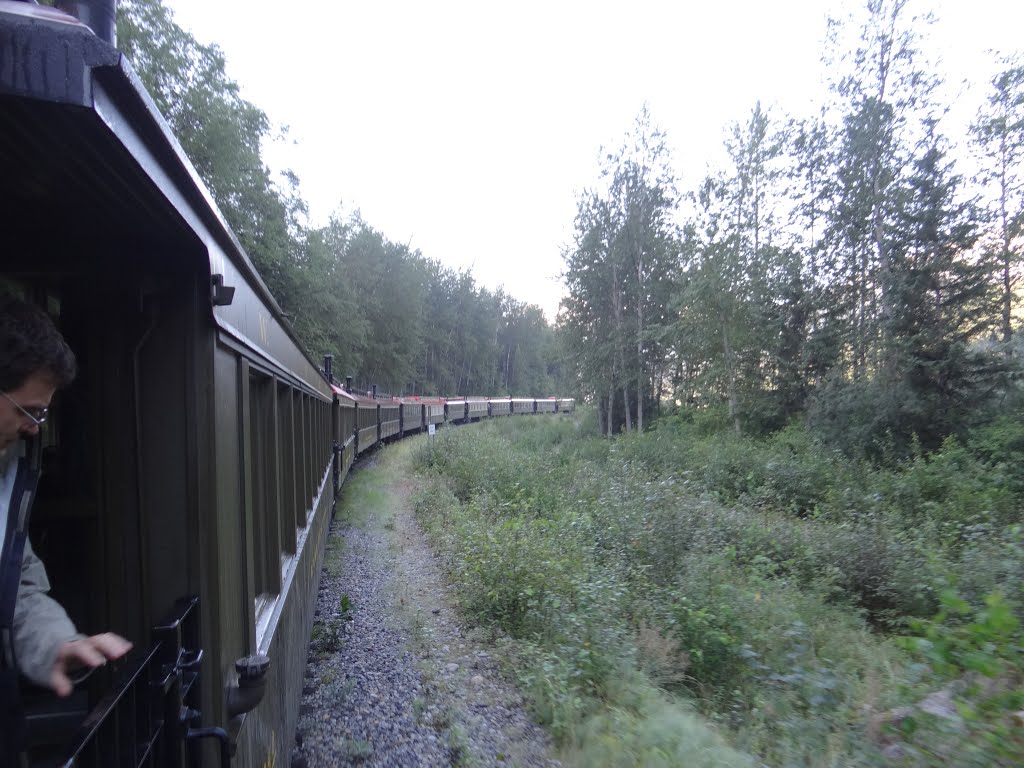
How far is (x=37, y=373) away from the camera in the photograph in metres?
1.46

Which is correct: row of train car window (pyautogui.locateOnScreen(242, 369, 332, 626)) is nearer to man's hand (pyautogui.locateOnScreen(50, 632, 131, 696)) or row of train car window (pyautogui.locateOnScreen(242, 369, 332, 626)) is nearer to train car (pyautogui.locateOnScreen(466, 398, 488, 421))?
man's hand (pyautogui.locateOnScreen(50, 632, 131, 696))

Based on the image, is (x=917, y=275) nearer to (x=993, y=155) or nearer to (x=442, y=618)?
(x=993, y=155)

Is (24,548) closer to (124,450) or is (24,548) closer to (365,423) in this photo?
(124,450)

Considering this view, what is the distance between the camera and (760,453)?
16.5 m

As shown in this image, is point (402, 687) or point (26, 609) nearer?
point (26, 609)

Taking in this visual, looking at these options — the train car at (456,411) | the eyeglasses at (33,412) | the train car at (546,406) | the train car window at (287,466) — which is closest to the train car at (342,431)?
the train car window at (287,466)

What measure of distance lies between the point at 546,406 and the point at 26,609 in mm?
52954

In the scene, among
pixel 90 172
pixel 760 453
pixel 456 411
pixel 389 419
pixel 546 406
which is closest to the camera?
pixel 90 172

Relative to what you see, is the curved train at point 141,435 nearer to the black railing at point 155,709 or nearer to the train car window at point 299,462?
the black railing at point 155,709

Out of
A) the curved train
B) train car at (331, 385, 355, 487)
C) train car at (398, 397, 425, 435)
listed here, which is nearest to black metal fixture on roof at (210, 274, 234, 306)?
the curved train

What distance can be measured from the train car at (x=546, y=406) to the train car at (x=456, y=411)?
12.7 m

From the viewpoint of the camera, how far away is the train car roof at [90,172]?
3.68ft

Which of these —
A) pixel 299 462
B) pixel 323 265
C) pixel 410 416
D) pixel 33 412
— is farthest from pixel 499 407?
pixel 33 412

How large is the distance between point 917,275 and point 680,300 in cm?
882
